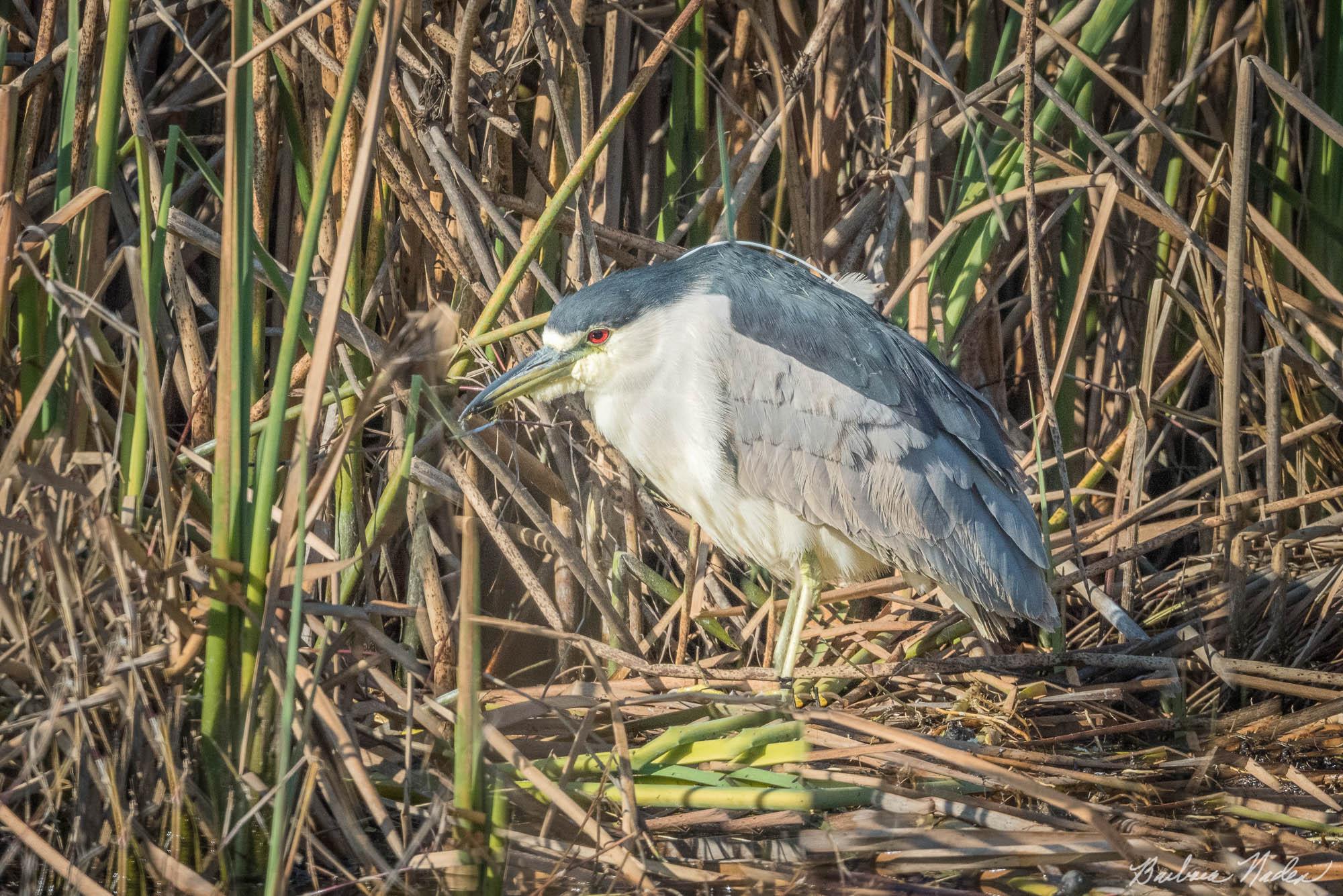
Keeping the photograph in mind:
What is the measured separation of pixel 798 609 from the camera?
10.7ft

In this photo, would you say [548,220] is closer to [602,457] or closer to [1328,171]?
[602,457]

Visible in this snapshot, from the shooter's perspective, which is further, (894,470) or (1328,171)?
(1328,171)

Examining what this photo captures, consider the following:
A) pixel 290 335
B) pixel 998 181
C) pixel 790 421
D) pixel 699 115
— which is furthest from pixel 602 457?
pixel 290 335

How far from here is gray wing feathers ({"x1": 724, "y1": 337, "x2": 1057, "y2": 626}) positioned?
3.18 metres

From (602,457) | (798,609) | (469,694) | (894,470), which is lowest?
(798,609)

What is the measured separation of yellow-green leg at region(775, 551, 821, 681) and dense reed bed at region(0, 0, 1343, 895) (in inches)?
5.2

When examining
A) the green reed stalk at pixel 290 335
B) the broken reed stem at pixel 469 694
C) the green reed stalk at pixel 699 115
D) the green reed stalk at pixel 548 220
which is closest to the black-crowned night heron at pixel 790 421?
the green reed stalk at pixel 548 220

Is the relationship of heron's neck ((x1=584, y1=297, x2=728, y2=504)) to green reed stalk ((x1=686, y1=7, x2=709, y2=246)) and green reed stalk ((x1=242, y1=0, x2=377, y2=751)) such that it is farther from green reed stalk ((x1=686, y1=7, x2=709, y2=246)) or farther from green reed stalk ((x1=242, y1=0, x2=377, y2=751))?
green reed stalk ((x1=242, y1=0, x2=377, y2=751))

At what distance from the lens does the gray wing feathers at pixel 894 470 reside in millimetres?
3180

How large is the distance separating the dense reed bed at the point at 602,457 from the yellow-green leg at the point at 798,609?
13 cm

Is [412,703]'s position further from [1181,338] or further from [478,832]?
[1181,338]

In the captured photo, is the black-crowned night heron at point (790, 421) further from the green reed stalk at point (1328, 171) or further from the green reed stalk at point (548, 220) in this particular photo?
→ the green reed stalk at point (1328, 171)

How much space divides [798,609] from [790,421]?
488 millimetres

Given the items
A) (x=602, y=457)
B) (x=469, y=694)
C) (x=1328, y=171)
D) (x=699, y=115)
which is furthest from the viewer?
(x=1328, y=171)
